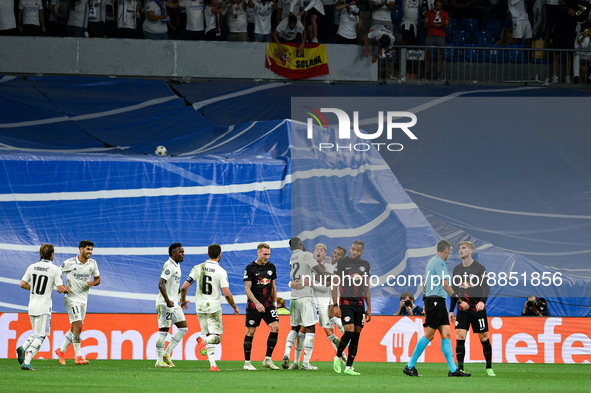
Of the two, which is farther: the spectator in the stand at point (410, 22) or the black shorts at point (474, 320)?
the spectator in the stand at point (410, 22)

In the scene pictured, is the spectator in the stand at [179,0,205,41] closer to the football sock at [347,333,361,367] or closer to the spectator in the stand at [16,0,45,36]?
the spectator in the stand at [16,0,45,36]

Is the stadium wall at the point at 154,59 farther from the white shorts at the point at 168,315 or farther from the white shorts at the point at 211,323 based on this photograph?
the white shorts at the point at 211,323

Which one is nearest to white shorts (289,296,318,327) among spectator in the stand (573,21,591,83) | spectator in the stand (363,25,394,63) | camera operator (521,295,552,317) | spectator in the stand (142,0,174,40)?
camera operator (521,295,552,317)

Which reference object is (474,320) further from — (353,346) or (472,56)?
(472,56)

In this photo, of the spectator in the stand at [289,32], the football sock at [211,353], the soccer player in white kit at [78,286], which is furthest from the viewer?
the spectator in the stand at [289,32]

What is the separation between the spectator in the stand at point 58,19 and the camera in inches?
779

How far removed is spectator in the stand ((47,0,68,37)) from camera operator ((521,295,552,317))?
13.6 m

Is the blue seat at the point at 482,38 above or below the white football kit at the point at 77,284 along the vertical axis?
above

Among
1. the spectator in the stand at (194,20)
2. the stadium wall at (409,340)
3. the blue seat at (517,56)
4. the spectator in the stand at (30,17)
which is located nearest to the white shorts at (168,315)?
the stadium wall at (409,340)

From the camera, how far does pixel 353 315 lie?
9.97 metres

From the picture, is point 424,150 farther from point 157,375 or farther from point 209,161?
point 157,375

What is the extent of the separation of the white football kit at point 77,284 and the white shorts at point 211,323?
2177 millimetres

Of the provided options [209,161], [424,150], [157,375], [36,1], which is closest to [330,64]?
[424,150]

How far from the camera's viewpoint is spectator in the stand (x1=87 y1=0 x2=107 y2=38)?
19609 millimetres
